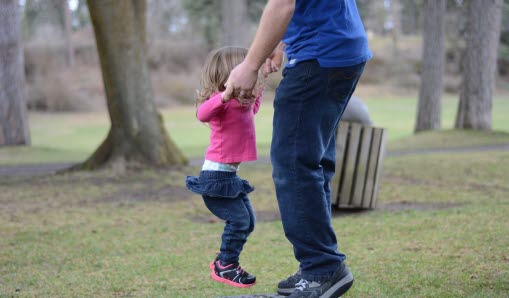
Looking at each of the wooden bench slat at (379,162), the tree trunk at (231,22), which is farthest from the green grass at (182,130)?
the wooden bench slat at (379,162)

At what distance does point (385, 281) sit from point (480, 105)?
14224 millimetres

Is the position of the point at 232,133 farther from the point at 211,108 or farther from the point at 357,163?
the point at 357,163

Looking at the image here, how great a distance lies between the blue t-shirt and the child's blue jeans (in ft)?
3.82

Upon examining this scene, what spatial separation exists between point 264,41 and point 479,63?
15381 millimetres

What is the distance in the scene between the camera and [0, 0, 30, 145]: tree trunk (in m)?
18.4

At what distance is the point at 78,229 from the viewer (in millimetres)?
7215

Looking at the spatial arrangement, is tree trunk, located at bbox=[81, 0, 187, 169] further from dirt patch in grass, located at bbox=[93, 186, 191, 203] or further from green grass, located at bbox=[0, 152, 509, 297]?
dirt patch in grass, located at bbox=[93, 186, 191, 203]

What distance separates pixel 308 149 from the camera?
341 cm

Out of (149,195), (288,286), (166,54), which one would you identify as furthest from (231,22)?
(166,54)

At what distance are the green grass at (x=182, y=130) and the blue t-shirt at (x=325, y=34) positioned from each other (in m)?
12.9

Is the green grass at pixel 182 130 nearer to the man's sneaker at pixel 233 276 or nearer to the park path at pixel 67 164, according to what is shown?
the park path at pixel 67 164

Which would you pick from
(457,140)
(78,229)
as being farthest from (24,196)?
(457,140)

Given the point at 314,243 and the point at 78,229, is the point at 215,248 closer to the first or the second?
the point at 78,229

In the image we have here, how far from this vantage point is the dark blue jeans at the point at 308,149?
336 centimetres
